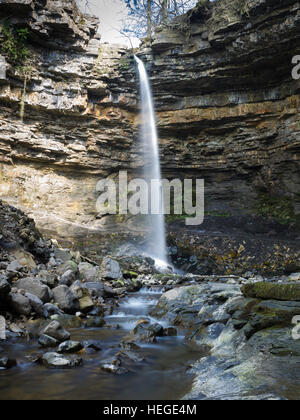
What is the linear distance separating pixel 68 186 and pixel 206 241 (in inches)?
367

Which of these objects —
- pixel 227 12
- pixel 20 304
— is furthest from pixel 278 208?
pixel 20 304

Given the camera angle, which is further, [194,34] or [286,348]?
[194,34]

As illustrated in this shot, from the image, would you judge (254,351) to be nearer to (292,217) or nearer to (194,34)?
(292,217)

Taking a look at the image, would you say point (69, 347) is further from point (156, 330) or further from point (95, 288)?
point (95, 288)

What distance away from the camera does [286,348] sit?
120 inches

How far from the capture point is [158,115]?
722 inches

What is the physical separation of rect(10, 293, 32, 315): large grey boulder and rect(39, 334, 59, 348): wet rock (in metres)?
1.17

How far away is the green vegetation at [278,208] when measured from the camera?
1565 cm

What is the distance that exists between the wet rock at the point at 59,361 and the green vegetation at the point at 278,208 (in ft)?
47.4

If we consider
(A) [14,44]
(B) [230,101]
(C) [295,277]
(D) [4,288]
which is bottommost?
(C) [295,277]

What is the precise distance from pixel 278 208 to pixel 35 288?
14.5 m

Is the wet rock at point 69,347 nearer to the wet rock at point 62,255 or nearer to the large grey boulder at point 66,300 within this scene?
the large grey boulder at point 66,300

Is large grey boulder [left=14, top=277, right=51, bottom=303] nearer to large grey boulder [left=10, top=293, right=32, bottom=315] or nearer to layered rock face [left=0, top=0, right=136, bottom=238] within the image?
large grey boulder [left=10, top=293, right=32, bottom=315]
